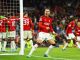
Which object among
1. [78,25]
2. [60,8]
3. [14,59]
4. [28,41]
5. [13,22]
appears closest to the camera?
[14,59]

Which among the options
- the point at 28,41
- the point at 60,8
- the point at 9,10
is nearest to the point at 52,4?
the point at 60,8

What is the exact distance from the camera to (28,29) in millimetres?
23031

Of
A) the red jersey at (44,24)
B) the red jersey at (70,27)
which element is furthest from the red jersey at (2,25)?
the red jersey at (44,24)

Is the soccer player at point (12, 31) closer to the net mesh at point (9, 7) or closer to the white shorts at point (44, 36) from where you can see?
the net mesh at point (9, 7)

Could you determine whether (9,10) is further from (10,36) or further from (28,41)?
(28,41)

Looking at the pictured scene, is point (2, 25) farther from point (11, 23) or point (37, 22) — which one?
point (37, 22)

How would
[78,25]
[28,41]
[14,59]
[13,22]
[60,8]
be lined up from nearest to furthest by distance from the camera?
[14,59] → [13,22] → [78,25] → [28,41] → [60,8]

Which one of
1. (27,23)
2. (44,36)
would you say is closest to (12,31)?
(27,23)

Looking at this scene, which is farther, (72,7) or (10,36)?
(72,7)

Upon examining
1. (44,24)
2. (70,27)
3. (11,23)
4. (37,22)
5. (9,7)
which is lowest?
(37,22)

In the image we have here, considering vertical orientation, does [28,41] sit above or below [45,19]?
below

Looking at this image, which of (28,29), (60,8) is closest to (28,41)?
(28,29)

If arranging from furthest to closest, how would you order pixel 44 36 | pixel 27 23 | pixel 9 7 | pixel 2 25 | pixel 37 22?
pixel 37 22 < pixel 9 7 < pixel 27 23 < pixel 2 25 < pixel 44 36

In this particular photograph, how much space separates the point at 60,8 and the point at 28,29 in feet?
37.9
